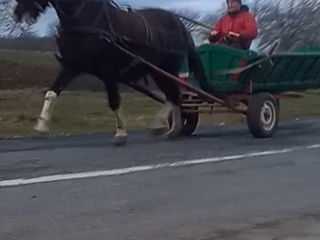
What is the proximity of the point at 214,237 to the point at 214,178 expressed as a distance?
124 inches

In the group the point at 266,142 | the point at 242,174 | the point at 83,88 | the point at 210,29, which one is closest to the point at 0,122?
the point at 210,29

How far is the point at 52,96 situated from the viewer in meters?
13.7

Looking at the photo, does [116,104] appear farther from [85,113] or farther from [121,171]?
[85,113]

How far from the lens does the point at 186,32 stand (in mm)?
15875

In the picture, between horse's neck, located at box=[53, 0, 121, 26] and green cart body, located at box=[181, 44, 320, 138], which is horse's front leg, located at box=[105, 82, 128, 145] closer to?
horse's neck, located at box=[53, 0, 121, 26]

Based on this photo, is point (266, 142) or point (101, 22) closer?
point (101, 22)

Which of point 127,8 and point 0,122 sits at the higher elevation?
point 127,8

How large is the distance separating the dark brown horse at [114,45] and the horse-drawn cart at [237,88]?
0.44 metres

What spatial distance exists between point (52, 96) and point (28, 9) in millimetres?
1189

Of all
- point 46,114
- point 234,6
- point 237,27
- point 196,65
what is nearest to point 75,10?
point 46,114

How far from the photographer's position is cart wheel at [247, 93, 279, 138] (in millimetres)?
16094

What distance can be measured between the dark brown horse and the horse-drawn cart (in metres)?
0.44

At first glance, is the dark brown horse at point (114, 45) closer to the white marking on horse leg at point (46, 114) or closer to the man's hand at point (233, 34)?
the white marking on horse leg at point (46, 114)

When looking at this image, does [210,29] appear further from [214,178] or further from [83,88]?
[83,88]
